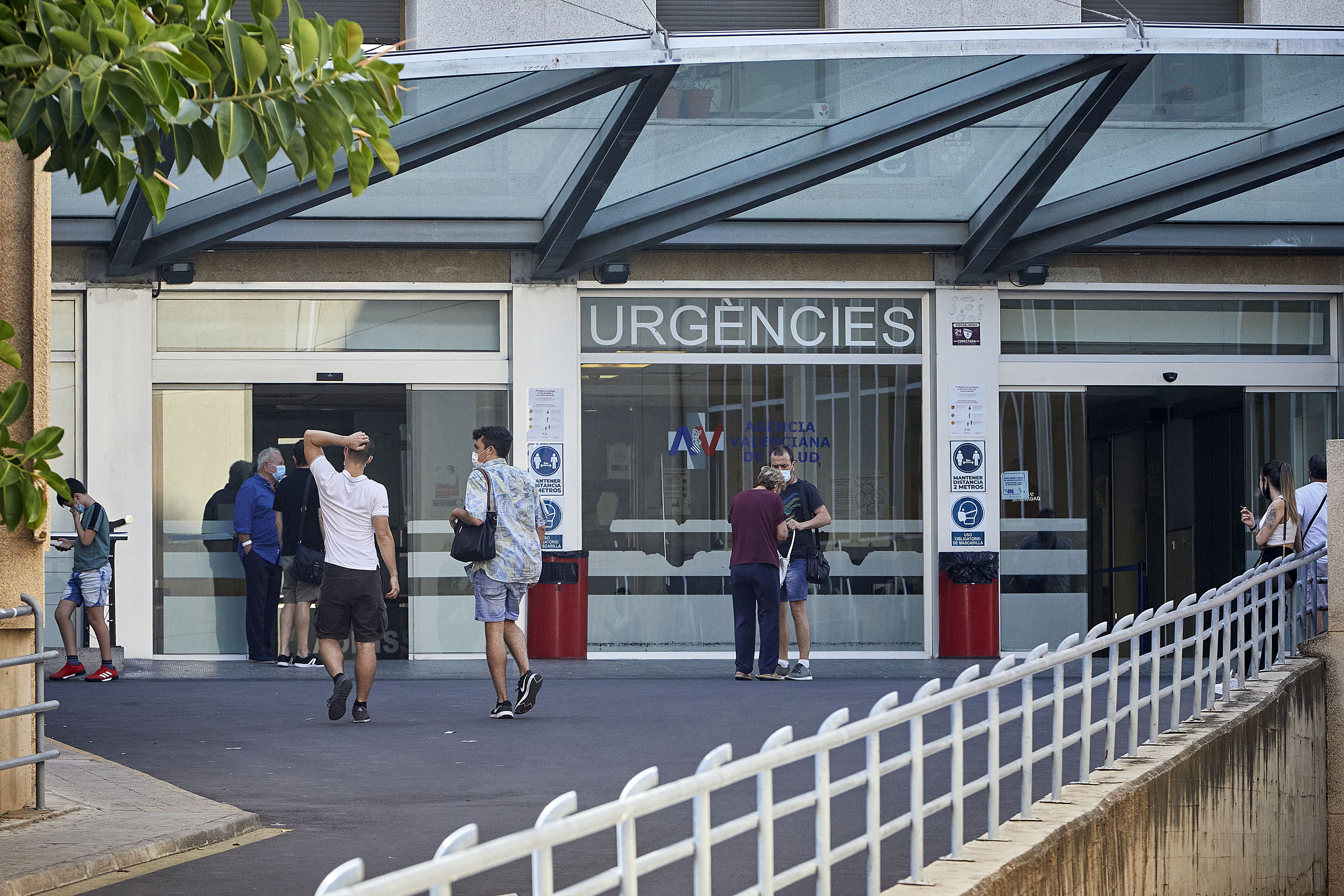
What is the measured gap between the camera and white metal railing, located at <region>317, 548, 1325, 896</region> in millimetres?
2570

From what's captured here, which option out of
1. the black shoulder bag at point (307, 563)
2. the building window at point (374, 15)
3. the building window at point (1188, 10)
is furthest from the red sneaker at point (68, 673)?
the building window at point (1188, 10)

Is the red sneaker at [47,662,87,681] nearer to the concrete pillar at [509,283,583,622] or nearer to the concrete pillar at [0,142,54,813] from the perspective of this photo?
the concrete pillar at [509,283,583,622]

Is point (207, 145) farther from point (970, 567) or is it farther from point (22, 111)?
point (970, 567)

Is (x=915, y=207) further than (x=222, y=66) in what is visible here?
Yes

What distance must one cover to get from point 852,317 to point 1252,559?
4.60 m

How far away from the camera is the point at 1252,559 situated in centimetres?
1479

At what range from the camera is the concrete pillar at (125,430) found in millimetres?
13211

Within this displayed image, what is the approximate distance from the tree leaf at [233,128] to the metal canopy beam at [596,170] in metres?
6.60

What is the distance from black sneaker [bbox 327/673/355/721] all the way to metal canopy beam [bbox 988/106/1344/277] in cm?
723

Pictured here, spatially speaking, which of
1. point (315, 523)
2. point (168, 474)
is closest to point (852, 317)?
point (315, 523)

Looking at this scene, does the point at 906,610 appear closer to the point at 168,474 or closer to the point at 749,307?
the point at 749,307

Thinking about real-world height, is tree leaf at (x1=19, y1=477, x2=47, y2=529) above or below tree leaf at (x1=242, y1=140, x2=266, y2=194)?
below

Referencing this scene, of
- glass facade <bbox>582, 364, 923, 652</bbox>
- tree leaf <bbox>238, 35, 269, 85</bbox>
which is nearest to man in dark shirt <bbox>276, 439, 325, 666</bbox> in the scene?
glass facade <bbox>582, 364, 923, 652</bbox>

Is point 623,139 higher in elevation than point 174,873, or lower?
higher
